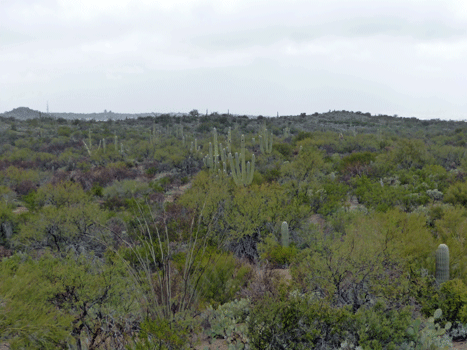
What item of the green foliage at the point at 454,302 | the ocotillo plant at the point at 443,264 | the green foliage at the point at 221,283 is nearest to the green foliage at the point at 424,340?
the green foliage at the point at 454,302

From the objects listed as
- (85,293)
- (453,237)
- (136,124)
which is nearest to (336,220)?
(453,237)

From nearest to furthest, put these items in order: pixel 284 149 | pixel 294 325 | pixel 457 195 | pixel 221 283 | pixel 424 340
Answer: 1. pixel 424 340
2. pixel 294 325
3. pixel 221 283
4. pixel 457 195
5. pixel 284 149

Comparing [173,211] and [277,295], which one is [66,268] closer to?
[277,295]

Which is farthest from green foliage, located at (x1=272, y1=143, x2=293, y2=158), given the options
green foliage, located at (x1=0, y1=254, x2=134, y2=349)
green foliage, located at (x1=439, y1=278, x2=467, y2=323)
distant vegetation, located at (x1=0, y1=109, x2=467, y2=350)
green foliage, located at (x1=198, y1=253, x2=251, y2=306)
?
green foliage, located at (x1=0, y1=254, x2=134, y2=349)

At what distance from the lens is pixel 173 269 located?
26.9 ft

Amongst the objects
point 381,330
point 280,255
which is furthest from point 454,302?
point 280,255

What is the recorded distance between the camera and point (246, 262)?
9844 mm

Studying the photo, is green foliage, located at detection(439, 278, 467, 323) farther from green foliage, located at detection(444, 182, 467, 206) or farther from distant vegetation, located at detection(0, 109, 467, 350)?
green foliage, located at detection(444, 182, 467, 206)

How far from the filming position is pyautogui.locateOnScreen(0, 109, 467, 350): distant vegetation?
469 centimetres

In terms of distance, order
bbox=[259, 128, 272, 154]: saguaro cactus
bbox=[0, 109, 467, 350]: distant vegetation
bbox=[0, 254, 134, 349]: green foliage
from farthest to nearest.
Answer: bbox=[259, 128, 272, 154]: saguaro cactus < bbox=[0, 109, 467, 350]: distant vegetation < bbox=[0, 254, 134, 349]: green foliage

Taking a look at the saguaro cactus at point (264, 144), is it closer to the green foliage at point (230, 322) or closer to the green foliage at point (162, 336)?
the green foliage at point (230, 322)

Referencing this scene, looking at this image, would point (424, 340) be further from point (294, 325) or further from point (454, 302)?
point (294, 325)

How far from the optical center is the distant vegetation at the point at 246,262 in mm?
4691

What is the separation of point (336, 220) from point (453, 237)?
3884mm
